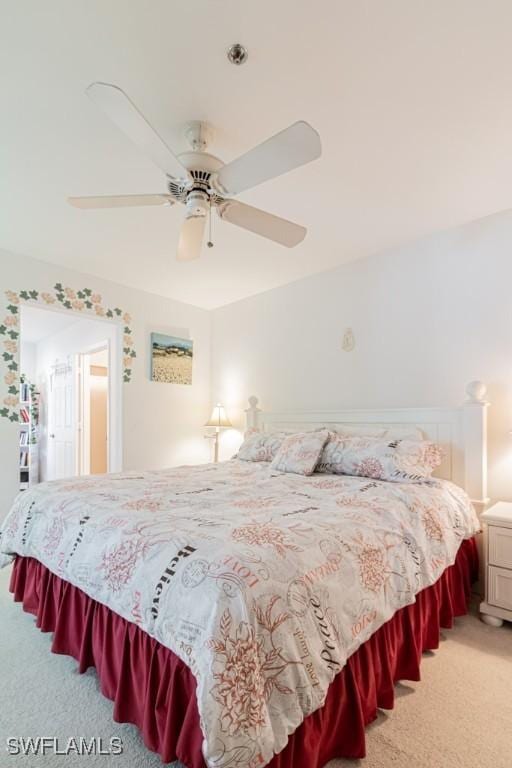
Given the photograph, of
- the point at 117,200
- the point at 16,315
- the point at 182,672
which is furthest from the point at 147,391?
the point at 182,672

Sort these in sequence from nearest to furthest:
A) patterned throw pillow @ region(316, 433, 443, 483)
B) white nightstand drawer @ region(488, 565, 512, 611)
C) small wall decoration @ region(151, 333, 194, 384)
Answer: white nightstand drawer @ region(488, 565, 512, 611) → patterned throw pillow @ region(316, 433, 443, 483) → small wall decoration @ region(151, 333, 194, 384)

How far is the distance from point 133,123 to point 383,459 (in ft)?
6.98

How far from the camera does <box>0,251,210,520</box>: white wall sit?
10.5ft

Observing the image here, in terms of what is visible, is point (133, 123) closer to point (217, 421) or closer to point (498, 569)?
point (498, 569)

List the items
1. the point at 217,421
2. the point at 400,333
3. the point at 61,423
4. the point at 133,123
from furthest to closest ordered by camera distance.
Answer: the point at 61,423
the point at 217,421
the point at 400,333
the point at 133,123

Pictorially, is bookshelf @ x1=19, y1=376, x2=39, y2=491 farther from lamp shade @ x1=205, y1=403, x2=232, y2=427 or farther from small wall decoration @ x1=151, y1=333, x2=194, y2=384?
lamp shade @ x1=205, y1=403, x2=232, y2=427

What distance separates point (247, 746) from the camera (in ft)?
2.86

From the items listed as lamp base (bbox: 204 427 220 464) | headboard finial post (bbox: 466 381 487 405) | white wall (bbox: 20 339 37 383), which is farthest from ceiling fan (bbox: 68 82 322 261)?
white wall (bbox: 20 339 37 383)

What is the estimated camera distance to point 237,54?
1478 mm

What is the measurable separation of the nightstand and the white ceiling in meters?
1.92

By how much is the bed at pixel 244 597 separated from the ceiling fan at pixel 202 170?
137 cm

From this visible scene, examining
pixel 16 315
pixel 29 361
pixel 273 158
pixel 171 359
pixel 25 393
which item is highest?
pixel 273 158

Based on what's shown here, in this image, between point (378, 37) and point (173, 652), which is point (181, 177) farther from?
point (173, 652)

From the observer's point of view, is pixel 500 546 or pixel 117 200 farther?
pixel 500 546
